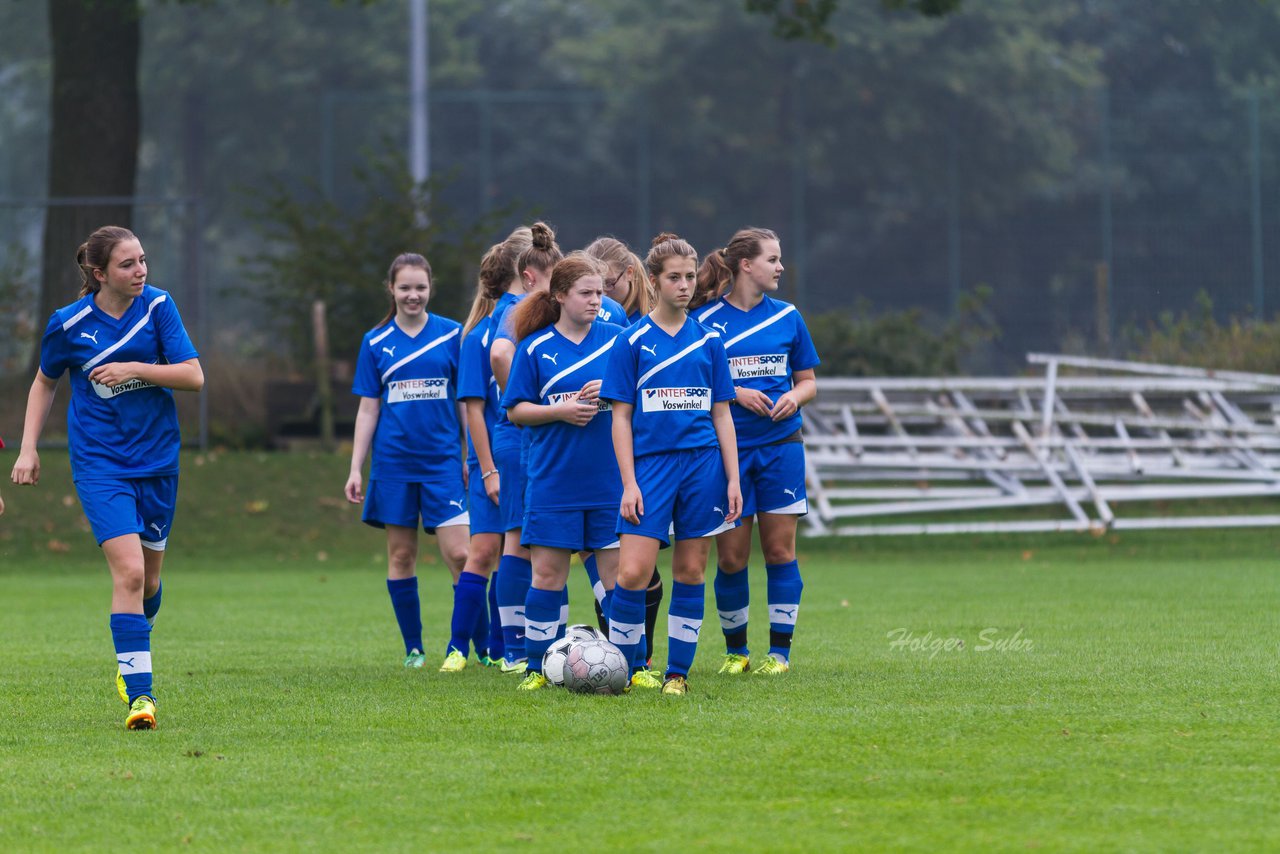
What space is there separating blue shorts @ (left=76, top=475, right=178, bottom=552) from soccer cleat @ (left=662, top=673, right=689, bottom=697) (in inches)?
81.8

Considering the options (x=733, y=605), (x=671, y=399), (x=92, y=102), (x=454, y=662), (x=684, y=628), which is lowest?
(x=454, y=662)

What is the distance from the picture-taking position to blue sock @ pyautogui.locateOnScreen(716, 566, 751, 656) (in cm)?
812

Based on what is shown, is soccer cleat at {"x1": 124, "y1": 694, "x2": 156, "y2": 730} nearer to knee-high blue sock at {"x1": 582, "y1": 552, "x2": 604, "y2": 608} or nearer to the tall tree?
knee-high blue sock at {"x1": 582, "y1": 552, "x2": 604, "y2": 608}

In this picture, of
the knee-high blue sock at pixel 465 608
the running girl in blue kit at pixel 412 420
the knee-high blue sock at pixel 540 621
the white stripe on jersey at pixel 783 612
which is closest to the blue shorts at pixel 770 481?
the white stripe on jersey at pixel 783 612

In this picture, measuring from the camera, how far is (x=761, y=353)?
7945mm

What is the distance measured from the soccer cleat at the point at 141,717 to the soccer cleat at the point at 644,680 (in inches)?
76.0

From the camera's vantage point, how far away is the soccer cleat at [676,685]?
7336 millimetres

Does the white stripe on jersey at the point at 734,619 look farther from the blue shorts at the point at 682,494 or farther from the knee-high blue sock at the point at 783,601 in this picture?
the blue shorts at the point at 682,494

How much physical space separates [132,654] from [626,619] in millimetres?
1968

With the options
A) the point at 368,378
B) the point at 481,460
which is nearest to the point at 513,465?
the point at 481,460

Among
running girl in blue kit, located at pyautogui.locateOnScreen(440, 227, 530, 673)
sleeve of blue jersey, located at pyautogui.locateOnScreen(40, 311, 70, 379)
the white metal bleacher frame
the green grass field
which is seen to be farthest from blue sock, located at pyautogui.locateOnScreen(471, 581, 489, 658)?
the white metal bleacher frame

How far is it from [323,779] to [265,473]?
1415 centimetres

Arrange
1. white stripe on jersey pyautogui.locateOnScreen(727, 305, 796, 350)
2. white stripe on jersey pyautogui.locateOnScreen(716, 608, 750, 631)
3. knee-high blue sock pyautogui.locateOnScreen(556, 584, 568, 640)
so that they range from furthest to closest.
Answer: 1. white stripe on jersey pyautogui.locateOnScreen(716, 608, 750, 631)
2. white stripe on jersey pyautogui.locateOnScreen(727, 305, 796, 350)
3. knee-high blue sock pyautogui.locateOnScreen(556, 584, 568, 640)

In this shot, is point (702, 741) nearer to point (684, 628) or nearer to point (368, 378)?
point (684, 628)
